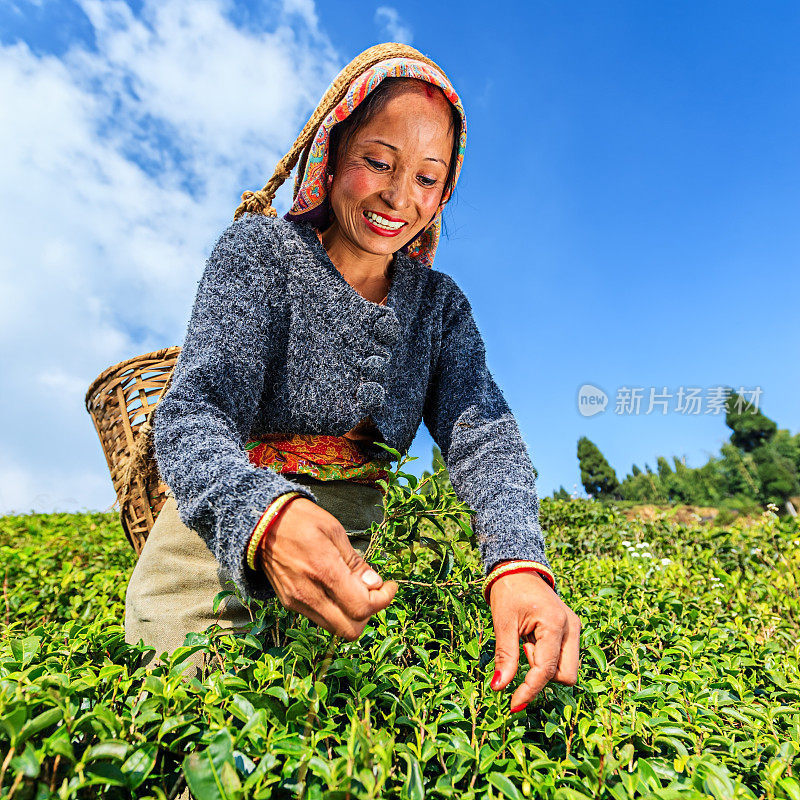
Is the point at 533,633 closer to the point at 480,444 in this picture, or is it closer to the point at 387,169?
the point at 480,444

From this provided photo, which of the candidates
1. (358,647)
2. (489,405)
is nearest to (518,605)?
(358,647)

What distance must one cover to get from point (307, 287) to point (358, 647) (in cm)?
109

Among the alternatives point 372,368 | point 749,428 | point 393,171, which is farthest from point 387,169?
point 749,428

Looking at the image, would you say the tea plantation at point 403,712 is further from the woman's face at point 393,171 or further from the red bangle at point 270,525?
the woman's face at point 393,171

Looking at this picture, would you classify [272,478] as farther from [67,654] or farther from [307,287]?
[307,287]

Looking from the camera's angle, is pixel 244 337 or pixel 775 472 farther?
pixel 775 472

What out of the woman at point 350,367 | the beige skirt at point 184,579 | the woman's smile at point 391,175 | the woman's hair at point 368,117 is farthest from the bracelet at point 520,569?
the woman's hair at point 368,117

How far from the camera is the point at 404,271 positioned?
2.19 metres

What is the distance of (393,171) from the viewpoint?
1.89 meters

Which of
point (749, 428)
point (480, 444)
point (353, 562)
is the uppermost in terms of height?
point (749, 428)

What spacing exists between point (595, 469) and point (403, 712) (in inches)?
948

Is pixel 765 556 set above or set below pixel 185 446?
above

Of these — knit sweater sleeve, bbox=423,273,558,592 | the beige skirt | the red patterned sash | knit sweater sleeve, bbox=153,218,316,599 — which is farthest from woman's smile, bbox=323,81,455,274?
the beige skirt

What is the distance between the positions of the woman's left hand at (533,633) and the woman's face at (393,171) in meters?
1.15
